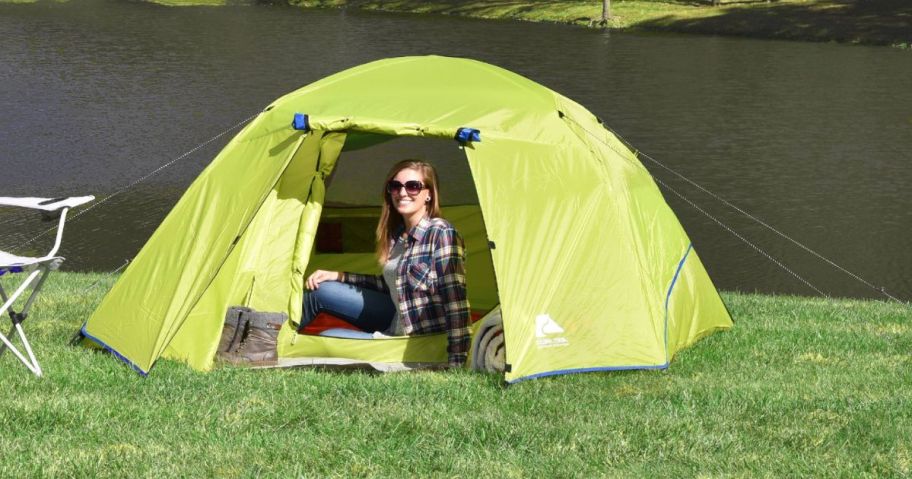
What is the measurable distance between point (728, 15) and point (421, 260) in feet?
108

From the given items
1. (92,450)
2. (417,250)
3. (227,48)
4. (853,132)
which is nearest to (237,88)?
(227,48)

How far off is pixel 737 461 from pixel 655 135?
15130mm

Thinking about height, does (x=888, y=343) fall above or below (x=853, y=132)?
above

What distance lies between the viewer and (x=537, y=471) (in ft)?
15.3

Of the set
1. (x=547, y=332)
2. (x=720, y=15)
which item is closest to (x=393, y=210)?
(x=547, y=332)

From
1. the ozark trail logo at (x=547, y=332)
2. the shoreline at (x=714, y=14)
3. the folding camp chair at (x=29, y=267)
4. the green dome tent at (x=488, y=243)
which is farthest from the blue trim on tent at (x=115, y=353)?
the shoreline at (x=714, y=14)

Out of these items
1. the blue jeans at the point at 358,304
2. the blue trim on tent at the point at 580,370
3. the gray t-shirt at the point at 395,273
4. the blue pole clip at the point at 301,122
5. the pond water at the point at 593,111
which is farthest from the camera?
the pond water at the point at 593,111

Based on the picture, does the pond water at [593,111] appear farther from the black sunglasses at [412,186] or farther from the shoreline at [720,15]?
the black sunglasses at [412,186]

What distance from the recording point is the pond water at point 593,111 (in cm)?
1370

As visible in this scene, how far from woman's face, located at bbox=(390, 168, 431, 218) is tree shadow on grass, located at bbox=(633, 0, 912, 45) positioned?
92.1 ft

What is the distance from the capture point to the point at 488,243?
6277mm

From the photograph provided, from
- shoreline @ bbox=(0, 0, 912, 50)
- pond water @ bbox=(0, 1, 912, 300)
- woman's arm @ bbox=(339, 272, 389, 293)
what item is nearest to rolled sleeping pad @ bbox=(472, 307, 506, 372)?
woman's arm @ bbox=(339, 272, 389, 293)

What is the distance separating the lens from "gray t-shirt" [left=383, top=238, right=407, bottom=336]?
21.3 ft

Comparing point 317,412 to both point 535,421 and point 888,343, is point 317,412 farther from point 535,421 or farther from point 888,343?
point 888,343
